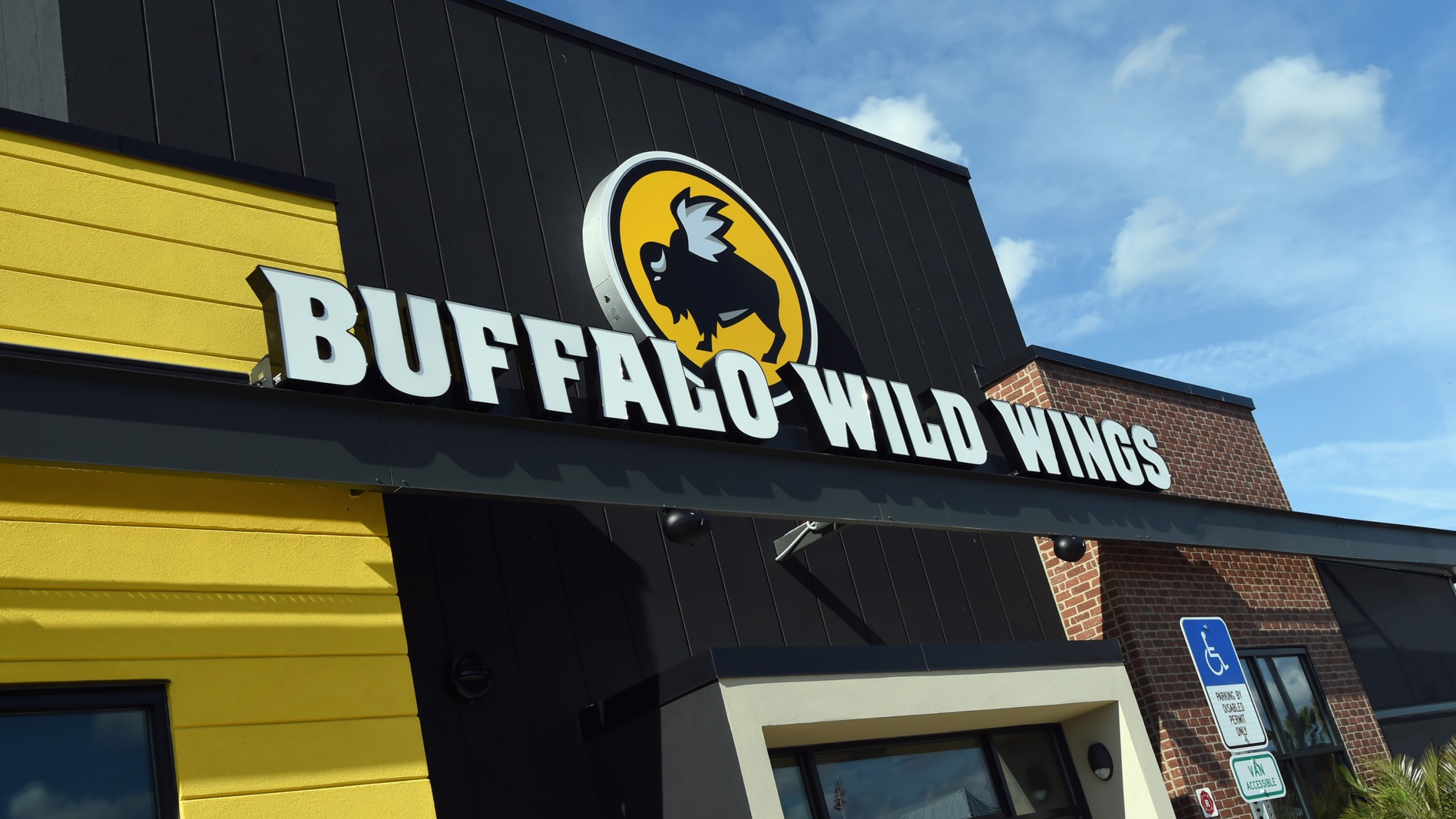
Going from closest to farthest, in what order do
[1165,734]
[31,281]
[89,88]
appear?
[31,281], [89,88], [1165,734]

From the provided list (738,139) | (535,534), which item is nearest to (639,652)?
(535,534)

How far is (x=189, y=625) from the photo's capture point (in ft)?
18.0

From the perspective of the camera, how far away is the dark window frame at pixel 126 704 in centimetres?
498

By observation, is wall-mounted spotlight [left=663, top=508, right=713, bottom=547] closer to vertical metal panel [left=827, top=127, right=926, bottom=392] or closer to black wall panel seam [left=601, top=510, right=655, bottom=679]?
black wall panel seam [left=601, top=510, right=655, bottom=679]

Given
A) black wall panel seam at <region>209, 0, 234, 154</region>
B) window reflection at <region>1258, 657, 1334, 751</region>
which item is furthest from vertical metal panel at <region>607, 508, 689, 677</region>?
window reflection at <region>1258, 657, 1334, 751</region>

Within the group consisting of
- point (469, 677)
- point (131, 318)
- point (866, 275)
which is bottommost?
point (469, 677)

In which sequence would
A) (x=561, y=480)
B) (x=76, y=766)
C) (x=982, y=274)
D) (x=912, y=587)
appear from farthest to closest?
(x=982, y=274)
(x=912, y=587)
(x=561, y=480)
(x=76, y=766)

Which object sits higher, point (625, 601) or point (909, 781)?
point (625, 601)

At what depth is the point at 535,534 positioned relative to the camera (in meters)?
8.46

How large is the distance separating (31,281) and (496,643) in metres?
3.54

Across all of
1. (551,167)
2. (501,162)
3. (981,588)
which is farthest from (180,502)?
(981,588)

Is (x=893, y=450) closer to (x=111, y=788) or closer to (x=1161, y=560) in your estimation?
(x=1161, y=560)

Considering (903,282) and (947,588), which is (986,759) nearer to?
(947,588)

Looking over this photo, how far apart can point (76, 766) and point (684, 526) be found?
3.74 meters
